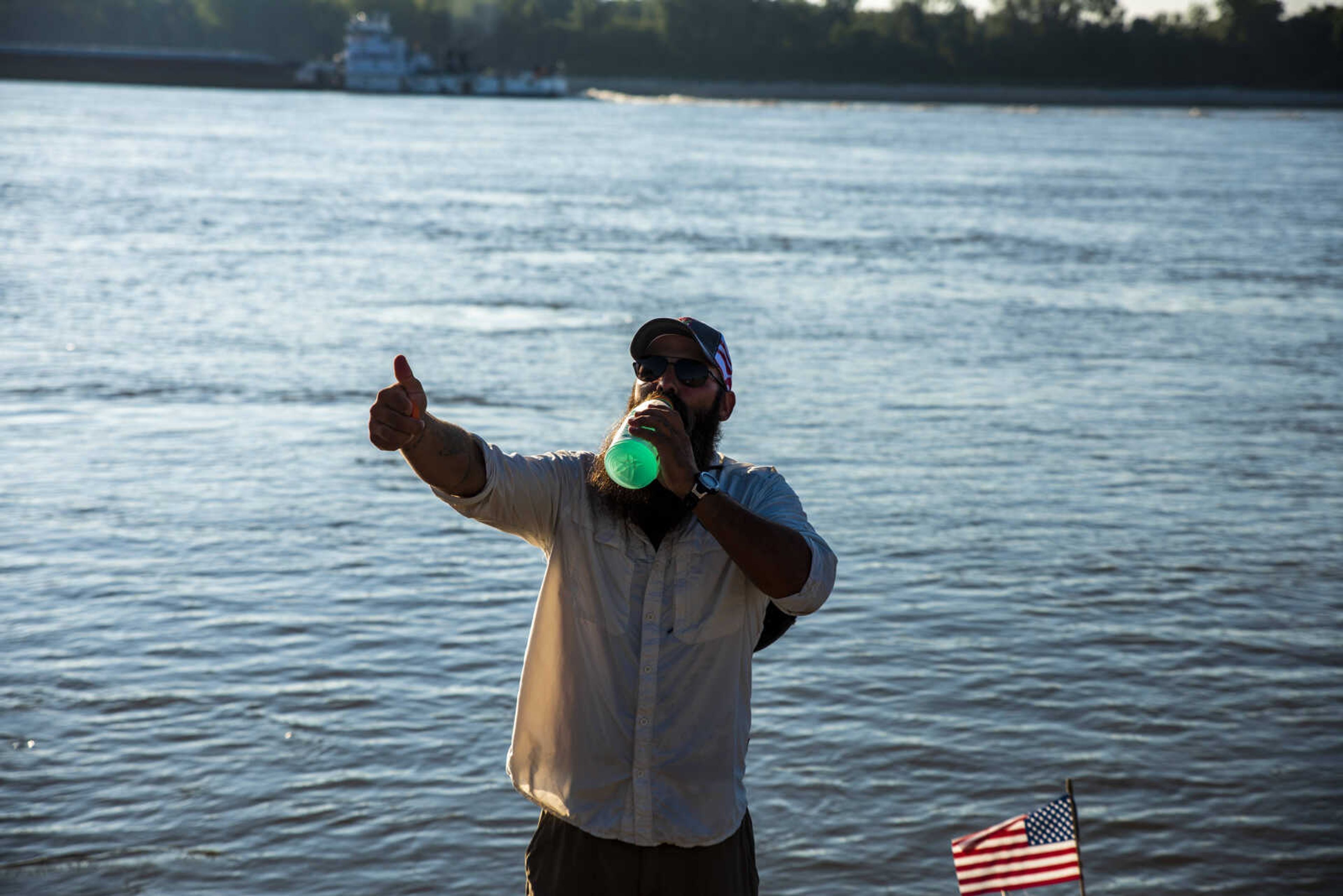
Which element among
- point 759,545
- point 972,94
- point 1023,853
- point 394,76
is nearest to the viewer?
point 759,545

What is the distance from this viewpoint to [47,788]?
23.9ft

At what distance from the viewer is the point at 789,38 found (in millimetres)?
172750

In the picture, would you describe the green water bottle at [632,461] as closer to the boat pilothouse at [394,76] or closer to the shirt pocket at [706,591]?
the shirt pocket at [706,591]

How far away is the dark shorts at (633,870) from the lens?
3436 millimetres

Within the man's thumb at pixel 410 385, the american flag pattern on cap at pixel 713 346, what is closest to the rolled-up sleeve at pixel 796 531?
the american flag pattern on cap at pixel 713 346

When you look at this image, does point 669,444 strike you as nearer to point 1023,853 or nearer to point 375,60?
point 1023,853

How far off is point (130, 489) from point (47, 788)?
5.79m

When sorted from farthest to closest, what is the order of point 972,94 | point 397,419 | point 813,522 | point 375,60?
point 972,94
point 375,60
point 813,522
point 397,419

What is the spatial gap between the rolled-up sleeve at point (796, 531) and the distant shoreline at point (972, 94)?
156 meters

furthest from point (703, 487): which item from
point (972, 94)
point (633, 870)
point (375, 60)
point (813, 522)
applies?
point (972, 94)

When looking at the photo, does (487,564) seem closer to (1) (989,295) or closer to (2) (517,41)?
(1) (989,295)

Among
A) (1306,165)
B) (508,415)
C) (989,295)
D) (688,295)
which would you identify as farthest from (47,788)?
(1306,165)

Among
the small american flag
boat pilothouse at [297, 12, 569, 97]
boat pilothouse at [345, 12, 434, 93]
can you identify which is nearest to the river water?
the small american flag

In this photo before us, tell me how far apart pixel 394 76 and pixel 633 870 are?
143009 millimetres
